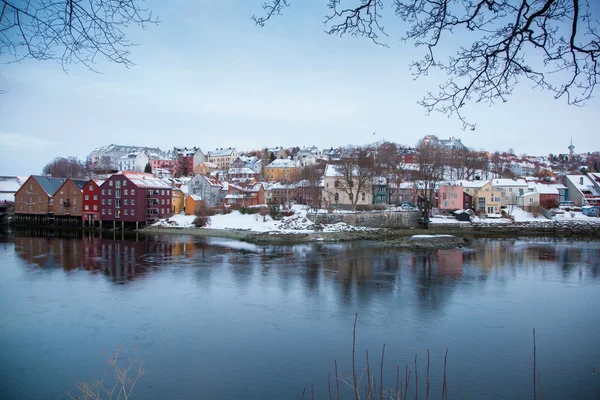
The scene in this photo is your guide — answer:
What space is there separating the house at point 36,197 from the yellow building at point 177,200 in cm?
1387

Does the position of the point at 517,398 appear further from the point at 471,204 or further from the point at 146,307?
the point at 471,204

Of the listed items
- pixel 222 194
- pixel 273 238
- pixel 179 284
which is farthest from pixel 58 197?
pixel 179 284

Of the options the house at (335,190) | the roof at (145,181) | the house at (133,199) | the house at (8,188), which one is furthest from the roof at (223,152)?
the house at (335,190)

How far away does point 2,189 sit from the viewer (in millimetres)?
49969

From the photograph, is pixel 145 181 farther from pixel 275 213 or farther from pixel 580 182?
pixel 580 182

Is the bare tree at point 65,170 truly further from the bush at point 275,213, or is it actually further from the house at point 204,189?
the bush at point 275,213

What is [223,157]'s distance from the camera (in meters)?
84.1

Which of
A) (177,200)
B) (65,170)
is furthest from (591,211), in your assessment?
(65,170)

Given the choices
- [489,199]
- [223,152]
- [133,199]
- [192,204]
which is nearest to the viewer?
[133,199]

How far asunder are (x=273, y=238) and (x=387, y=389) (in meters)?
23.1

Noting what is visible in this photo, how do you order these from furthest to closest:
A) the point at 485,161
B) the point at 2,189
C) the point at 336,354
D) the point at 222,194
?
the point at 485,161 → the point at 2,189 → the point at 222,194 → the point at 336,354

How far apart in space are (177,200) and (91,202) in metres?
8.64

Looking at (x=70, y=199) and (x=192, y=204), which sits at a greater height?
(x=70, y=199)

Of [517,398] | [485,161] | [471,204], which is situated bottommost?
[517,398]
